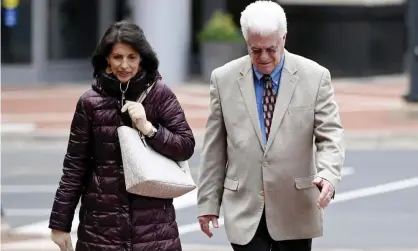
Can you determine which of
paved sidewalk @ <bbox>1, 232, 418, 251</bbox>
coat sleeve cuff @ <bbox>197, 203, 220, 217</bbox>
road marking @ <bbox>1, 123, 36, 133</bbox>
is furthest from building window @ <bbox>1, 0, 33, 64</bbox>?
coat sleeve cuff @ <bbox>197, 203, 220, 217</bbox>

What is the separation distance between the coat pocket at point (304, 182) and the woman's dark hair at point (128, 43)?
2.68ft

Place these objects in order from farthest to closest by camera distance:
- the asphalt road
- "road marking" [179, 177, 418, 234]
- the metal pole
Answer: the metal pole → "road marking" [179, 177, 418, 234] → the asphalt road

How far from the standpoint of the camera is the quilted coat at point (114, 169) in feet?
18.0

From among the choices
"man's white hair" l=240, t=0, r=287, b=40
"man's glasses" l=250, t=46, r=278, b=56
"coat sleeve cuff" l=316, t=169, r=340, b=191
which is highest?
"man's white hair" l=240, t=0, r=287, b=40

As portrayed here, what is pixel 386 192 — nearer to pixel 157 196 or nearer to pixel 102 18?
pixel 157 196

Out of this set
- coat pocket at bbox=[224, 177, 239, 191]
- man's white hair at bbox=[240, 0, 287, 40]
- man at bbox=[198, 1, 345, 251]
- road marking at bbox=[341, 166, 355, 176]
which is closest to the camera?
man's white hair at bbox=[240, 0, 287, 40]

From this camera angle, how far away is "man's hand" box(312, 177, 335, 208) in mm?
5395

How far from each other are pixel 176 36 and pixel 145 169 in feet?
67.3

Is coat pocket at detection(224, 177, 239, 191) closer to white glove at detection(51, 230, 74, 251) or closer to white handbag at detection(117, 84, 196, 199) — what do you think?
white handbag at detection(117, 84, 196, 199)

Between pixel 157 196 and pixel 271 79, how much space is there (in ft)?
2.49

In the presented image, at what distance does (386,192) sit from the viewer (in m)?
13.4

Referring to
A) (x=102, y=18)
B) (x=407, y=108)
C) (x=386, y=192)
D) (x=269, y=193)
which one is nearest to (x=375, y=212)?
(x=386, y=192)

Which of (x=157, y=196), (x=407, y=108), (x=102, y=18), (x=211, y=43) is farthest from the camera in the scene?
(x=102, y=18)

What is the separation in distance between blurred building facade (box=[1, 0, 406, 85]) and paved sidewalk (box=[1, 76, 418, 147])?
675mm
